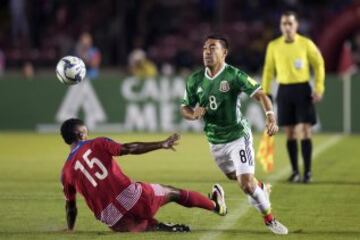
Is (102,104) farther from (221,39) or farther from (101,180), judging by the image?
(101,180)

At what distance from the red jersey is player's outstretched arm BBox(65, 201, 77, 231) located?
3.8 inches

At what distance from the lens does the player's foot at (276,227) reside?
9.58 meters

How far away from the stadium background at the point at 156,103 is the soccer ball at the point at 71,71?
54.6 inches

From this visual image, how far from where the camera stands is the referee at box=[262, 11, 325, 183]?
14.0 m

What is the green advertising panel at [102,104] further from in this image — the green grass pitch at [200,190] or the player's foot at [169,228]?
the player's foot at [169,228]

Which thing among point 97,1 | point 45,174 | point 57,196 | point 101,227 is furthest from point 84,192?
point 97,1

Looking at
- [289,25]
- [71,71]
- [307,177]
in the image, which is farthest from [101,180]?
[289,25]

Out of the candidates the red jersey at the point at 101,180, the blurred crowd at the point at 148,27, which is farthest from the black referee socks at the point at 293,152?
the blurred crowd at the point at 148,27

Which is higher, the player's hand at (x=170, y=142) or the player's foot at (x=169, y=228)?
the player's hand at (x=170, y=142)

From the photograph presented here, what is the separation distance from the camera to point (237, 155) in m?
10.0

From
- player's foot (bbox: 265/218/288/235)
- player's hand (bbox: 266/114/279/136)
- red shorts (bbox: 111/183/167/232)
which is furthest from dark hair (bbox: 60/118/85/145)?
player's foot (bbox: 265/218/288/235)

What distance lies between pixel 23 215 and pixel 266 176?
4721 mm

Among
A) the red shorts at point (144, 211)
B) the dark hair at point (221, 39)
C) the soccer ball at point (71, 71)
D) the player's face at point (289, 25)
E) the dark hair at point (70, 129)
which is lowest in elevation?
the red shorts at point (144, 211)

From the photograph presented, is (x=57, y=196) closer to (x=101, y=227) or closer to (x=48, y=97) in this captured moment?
(x=101, y=227)
